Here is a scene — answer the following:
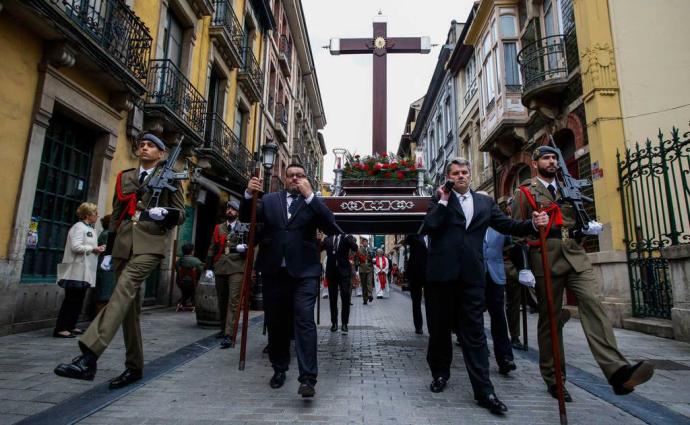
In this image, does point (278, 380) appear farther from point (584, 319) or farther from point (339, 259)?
point (339, 259)

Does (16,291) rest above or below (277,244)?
below

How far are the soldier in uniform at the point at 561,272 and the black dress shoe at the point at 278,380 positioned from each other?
2111 mm

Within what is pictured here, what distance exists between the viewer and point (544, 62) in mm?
11562

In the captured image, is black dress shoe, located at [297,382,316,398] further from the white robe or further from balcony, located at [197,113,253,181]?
the white robe

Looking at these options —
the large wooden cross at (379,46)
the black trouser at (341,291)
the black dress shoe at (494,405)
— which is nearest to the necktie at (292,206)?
the black dress shoe at (494,405)

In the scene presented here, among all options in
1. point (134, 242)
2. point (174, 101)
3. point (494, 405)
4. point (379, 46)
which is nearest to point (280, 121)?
point (379, 46)

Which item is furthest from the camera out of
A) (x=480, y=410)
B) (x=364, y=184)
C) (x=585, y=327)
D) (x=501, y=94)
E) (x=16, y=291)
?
(x=501, y=94)

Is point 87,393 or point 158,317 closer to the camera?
point 87,393

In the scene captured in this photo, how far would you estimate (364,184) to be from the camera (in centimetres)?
649

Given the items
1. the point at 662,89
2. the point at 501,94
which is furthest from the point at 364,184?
the point at 501,94

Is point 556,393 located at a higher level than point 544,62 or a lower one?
lower

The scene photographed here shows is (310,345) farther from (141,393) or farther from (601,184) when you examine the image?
(601,184)

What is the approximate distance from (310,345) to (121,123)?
7.21 metres

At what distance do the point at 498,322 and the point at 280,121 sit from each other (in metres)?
18.1
